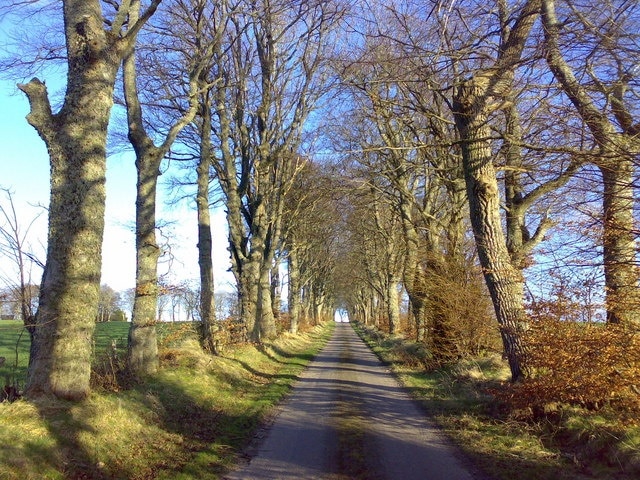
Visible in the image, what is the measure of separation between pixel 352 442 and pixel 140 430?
3.13 m

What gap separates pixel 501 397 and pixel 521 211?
4740mm

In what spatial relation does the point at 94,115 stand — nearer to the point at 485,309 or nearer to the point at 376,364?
the point at 485,309

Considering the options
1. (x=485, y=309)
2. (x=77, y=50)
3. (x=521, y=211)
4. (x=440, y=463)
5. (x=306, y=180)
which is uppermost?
(x=306, y=180)

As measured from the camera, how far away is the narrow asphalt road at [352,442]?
6449 mm

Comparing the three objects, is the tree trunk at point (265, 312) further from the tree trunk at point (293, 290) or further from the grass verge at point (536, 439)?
the grass verge at point (536, 439)

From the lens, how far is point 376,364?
67.5 ft

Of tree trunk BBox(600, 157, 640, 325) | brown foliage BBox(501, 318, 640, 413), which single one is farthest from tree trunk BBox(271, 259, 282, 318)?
tree trunk BBox(600, 157, 640, 325)

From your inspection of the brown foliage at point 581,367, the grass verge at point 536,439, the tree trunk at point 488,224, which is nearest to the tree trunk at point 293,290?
the grass verge at point 536,439

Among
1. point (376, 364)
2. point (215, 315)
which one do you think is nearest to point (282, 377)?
point (215, 315)

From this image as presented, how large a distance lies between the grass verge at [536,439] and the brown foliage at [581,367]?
0.28m

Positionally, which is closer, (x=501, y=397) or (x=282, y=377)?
(x=501, y=397)

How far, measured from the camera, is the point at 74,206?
7230mm

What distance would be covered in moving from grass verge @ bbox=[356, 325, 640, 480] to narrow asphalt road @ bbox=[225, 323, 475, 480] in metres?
0.44

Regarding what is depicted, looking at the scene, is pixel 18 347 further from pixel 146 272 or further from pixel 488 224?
pixel 488 224
